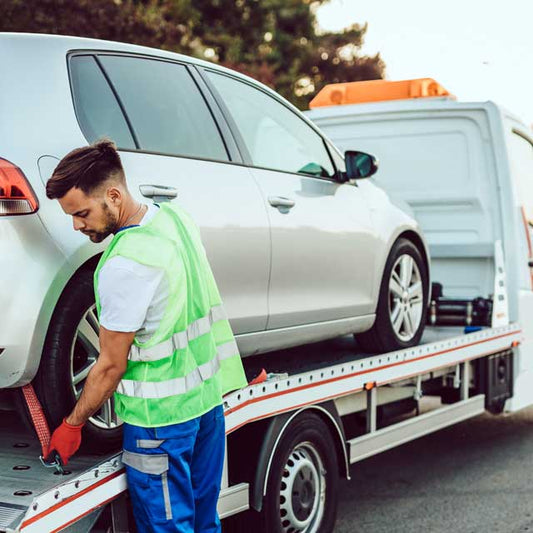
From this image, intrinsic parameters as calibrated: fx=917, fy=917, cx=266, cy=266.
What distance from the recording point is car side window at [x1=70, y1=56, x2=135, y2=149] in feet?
11.4

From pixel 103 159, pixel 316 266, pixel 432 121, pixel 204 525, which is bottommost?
pixel 204 525

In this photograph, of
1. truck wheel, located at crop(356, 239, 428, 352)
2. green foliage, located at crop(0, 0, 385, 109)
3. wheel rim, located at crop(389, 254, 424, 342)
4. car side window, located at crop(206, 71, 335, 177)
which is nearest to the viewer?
car side window, located at crop(206, 71, 335, 177)

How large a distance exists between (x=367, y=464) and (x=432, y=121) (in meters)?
2.61

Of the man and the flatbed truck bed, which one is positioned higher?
the man

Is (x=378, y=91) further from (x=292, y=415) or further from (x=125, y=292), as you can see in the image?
(x=125, y=292)

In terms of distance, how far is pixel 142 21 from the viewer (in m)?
16.6

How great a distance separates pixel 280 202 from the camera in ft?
14.4

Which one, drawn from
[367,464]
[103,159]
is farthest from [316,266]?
[367,464]

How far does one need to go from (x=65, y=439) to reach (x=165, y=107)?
1632mm

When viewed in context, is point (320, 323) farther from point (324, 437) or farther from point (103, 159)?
point (103, 159)

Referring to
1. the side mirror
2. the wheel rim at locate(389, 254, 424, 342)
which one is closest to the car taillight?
the side mirror

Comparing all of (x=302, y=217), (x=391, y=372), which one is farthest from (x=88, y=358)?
(x=391, y=372)

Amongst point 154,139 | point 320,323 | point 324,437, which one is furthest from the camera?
point 320,323

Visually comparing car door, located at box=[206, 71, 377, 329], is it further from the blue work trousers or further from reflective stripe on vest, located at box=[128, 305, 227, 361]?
the blue work trousers
